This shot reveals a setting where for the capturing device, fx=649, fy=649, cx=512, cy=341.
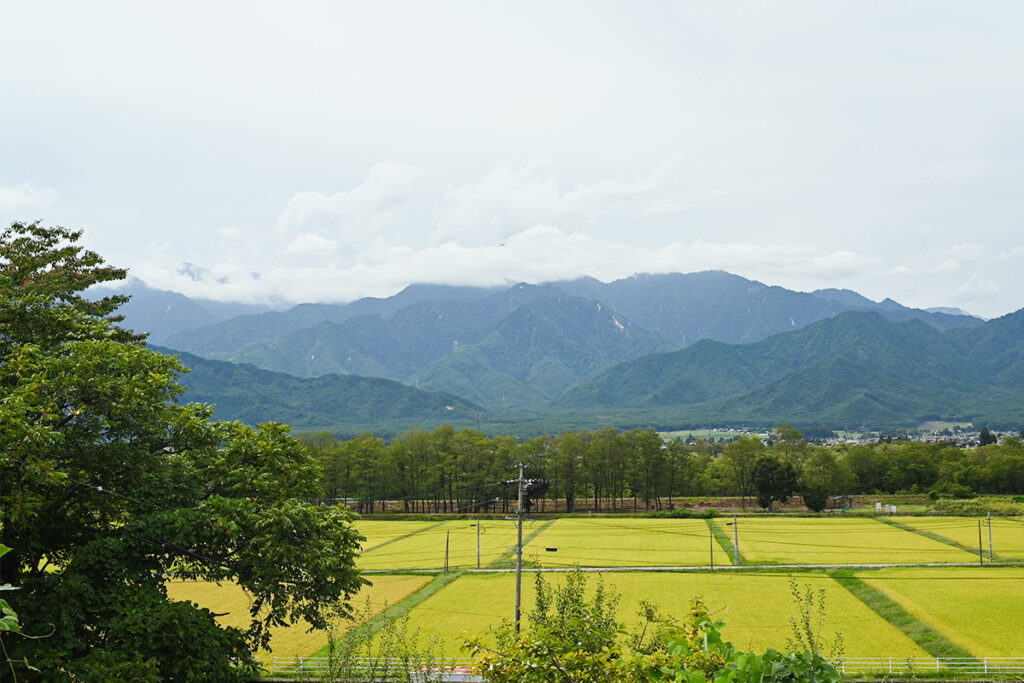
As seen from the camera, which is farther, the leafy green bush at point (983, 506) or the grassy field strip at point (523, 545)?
the leafy green bush at point (983, 506)

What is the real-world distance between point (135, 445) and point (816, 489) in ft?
256

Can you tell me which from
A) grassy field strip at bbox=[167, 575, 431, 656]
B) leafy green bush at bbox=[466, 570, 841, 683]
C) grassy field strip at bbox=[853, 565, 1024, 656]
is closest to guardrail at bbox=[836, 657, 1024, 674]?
grassy field strip at bbox=[853, 565, 1024, 656]

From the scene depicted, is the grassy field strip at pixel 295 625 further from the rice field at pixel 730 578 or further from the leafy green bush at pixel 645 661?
the leafy green bush at pixel 645 661

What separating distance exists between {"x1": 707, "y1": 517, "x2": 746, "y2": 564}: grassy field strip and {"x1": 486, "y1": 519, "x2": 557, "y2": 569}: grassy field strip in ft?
55.9

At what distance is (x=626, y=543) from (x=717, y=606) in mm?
23719

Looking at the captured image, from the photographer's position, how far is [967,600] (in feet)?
123

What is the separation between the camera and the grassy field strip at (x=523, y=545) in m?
51.8

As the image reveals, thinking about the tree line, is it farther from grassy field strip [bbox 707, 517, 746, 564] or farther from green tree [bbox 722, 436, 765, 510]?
grassy field strip [bbox 707, 517, 746, 564]

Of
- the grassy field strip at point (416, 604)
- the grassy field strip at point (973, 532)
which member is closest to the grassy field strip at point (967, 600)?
the grassy field strip at point (973, 532)

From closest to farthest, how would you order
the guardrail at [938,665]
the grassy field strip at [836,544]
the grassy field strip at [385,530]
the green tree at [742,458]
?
the guardrail at [938,665] < the grassy field strip at [836,544] < the grassy field strip at [385,530] < the green tree at [742,458]

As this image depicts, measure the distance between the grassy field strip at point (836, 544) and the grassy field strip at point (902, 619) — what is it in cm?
675

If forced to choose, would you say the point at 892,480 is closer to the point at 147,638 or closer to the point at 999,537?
the point at 999,537

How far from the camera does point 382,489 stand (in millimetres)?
87062

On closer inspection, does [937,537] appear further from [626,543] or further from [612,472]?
[612,472]
